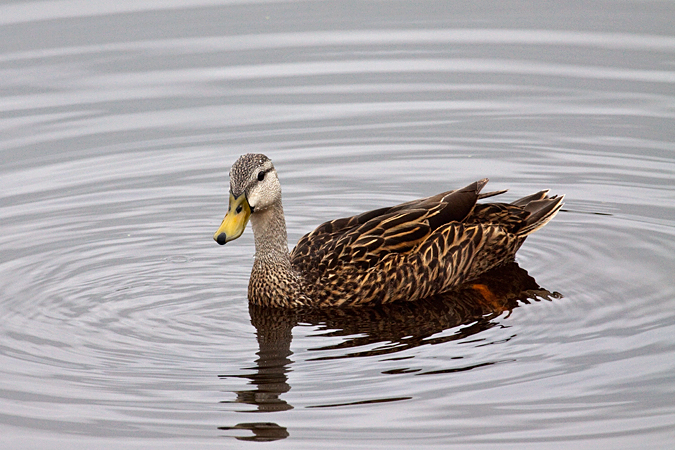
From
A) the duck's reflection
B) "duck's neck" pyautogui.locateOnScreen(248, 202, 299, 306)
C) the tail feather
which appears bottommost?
the duck's reflection

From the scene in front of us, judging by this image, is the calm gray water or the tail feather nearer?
the calm gray water

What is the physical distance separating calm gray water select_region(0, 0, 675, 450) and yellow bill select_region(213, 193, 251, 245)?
832 millimetres

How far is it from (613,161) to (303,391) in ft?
22.3

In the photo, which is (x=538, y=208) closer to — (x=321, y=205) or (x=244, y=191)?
(x=321, y=205)

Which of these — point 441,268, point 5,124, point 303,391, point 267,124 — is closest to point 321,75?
point 267,124

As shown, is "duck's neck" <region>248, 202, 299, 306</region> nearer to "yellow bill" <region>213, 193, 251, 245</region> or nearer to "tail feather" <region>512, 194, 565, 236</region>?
"yellow bill" <region>213, 193, 251, 245</region>

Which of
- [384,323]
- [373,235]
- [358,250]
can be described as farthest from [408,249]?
[384,323]

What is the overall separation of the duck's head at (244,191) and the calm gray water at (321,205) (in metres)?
0.91

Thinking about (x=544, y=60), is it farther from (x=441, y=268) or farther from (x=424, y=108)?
(x=441, y=268)

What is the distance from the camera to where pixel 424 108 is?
634 inches

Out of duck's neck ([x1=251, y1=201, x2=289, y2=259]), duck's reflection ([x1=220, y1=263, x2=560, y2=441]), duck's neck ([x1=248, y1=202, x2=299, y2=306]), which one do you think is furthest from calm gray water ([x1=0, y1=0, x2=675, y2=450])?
duck's neck ([x1=251, y1=201, x2=289, y2=259])

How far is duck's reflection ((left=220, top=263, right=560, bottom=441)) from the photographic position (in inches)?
361

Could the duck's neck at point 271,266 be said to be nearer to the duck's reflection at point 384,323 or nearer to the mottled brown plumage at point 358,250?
the mottled brown plumage at point 358,250

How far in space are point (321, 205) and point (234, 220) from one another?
3.14 meters
